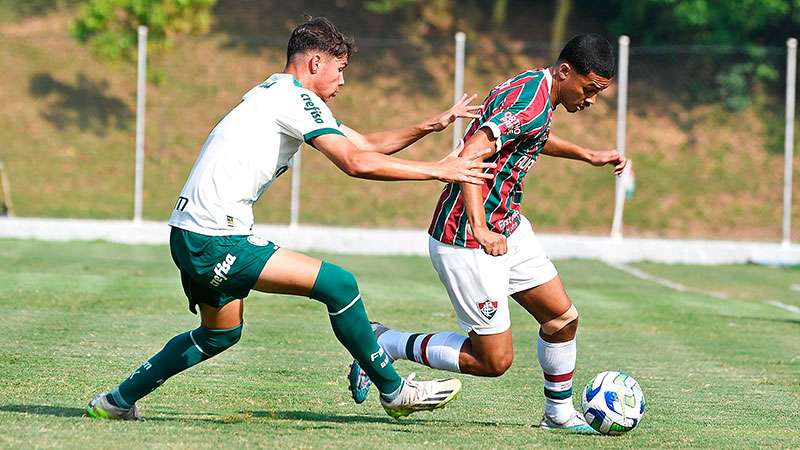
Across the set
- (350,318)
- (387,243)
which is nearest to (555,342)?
(350,318)

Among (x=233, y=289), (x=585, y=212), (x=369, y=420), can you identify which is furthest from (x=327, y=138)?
(x=585, y=212)

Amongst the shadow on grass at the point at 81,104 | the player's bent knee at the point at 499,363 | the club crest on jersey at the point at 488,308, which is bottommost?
the player's bent knee at the point at 499,363

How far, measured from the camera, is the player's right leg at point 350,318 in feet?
20.7

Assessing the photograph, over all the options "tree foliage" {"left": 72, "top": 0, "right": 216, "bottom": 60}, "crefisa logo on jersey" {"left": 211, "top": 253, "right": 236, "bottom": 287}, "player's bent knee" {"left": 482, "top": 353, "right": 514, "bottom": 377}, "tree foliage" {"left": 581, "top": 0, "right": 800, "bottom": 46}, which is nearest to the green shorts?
"crefisa logo on jersey" {"left": 211, "top": 253, "right": 236, "bottom": 287}

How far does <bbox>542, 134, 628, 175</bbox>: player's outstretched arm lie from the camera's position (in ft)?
25.4

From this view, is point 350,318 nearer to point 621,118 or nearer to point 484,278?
point 484,278

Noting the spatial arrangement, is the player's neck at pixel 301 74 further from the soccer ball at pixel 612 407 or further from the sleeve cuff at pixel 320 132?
the soccer ball at pixel 612 407

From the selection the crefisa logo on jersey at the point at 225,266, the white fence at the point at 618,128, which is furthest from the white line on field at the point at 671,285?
→ the crefisa logo on jersey at the point at 225,266

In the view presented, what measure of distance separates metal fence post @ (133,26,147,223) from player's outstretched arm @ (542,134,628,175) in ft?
54.9

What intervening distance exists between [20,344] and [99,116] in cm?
2051

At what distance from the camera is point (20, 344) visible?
9.58 metres

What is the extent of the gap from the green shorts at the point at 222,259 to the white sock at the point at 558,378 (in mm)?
1796

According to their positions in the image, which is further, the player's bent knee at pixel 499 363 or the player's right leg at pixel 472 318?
the player's bent knee at pixel 499 363

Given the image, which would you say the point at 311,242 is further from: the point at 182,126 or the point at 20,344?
the point at 20,344
